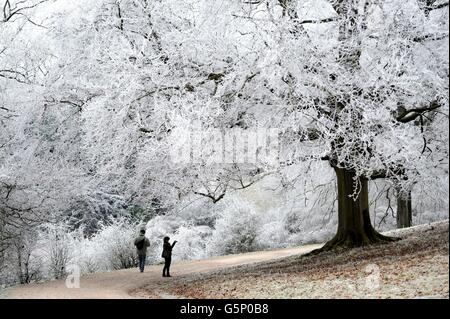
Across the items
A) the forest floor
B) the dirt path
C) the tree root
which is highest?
the tree root

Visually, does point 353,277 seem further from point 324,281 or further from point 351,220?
point 351,220

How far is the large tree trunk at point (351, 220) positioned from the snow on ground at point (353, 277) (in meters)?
0.61

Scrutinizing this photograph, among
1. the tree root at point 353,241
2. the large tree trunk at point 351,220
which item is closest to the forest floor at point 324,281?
the tree root at point 353,241

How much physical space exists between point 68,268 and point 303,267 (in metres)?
10.1

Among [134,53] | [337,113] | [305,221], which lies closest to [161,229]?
[305,221]

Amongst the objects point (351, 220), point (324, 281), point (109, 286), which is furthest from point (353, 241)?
point (109, 286)

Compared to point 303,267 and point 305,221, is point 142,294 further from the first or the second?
point 305,221

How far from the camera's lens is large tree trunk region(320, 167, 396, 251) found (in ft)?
51.0

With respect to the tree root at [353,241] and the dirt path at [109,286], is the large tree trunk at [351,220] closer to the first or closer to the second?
the tree root at [353,241]

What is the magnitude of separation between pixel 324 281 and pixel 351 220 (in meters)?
5.07

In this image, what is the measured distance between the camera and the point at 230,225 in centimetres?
2609

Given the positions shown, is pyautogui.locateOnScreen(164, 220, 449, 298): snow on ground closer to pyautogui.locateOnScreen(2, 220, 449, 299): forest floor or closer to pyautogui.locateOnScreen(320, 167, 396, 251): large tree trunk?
pyautogui.locateOnScreen(2, 220, 449, 299): forest floor

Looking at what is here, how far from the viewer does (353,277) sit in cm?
1056

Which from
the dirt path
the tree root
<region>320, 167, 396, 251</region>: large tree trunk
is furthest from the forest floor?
<region>320, 167, 396, 251</region>: large tree trunk
